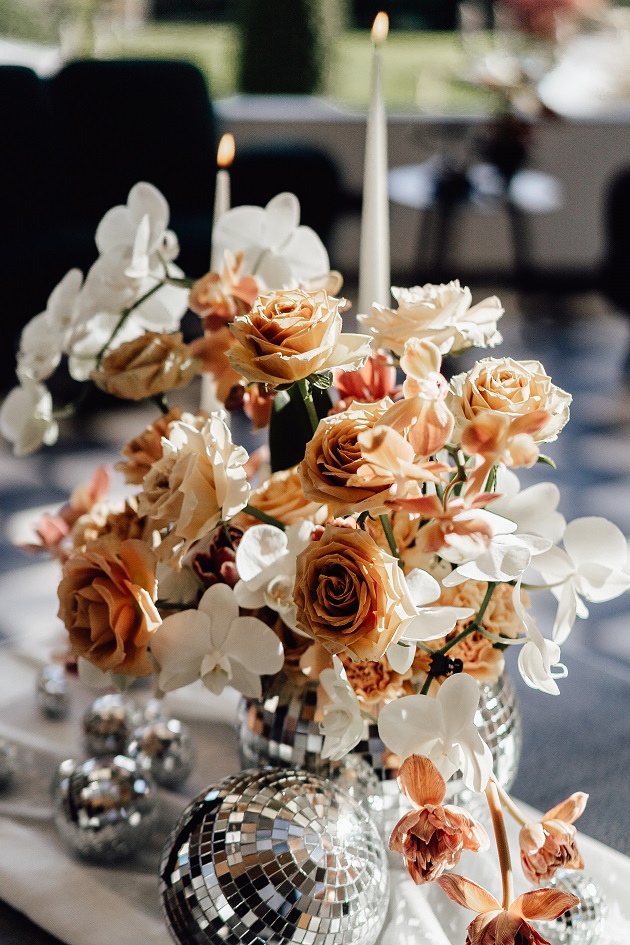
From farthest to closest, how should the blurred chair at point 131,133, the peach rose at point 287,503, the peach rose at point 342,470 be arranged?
1. the blurred chair at point 131,133
2. the peach rose at point 287,503
3. the peach rose at point 342,470

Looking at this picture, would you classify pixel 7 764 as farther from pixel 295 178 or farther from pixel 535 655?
pixel 295 178

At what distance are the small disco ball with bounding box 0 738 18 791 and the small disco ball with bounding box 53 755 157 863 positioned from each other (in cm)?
7

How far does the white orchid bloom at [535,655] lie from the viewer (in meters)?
0.45

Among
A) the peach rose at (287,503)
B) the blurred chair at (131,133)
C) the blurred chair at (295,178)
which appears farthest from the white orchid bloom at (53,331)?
the blurred chair at (295,178)

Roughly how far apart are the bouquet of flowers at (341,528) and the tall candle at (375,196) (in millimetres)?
30

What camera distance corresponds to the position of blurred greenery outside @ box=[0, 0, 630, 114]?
4.30 m

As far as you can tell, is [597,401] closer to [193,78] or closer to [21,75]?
[193,78]

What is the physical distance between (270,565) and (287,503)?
55 millimetres

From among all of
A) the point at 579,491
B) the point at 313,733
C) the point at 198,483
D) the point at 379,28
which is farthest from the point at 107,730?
the point at 579,491

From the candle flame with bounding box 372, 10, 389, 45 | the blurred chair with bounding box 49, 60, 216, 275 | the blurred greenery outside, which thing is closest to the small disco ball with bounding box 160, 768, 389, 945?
the candle flame with bounding box 372, 10, 389, 45

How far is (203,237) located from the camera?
2711mm

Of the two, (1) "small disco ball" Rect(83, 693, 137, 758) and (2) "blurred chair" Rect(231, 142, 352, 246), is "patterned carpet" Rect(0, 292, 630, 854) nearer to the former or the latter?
(1) "small disco ball" Rect(83, 693, 137, 758)

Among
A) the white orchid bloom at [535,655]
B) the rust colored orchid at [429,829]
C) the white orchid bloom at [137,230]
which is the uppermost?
the white orchid bloom at [137,230]

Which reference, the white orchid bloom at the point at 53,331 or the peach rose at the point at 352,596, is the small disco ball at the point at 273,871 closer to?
the peach rose at the point at 352,596
